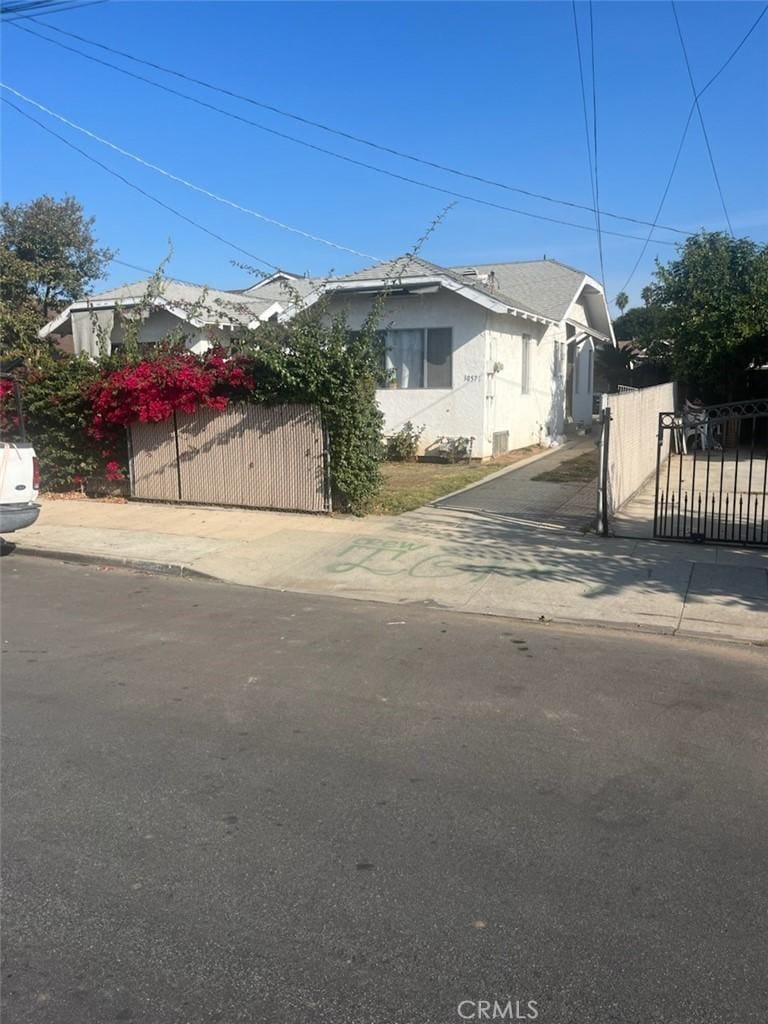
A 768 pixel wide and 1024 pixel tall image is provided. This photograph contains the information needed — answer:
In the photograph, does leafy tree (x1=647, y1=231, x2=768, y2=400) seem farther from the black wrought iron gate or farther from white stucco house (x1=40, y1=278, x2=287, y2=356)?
white stucco house (x1=40, y1=278, x2=287, y2=356)

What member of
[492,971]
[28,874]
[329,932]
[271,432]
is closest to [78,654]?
[28,874]

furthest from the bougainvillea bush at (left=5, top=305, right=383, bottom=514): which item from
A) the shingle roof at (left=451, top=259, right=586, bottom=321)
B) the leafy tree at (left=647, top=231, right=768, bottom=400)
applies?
the leafy tree at (left=647, top=231, right=768, bottom=400)

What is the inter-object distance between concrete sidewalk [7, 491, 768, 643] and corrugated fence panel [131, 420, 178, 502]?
0.87 m

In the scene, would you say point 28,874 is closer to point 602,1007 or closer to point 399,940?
point 399,940

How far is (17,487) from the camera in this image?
926 cm

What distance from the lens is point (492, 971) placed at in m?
2.70

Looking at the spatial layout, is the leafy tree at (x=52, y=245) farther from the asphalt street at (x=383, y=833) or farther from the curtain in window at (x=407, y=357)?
the asphalt street at (x=383, y=833)

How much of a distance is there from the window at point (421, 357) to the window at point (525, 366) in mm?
2802

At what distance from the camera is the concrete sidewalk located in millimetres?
7391

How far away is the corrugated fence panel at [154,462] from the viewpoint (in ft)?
42.3

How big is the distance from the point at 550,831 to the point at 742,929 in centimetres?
87

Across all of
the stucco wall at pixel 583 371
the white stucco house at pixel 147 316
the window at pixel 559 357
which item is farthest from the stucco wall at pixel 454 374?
the stucco wall at pixel 583 371

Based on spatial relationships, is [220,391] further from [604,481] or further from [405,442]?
[405,442]

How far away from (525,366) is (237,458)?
378 inches
